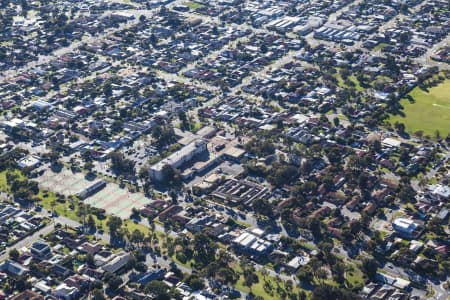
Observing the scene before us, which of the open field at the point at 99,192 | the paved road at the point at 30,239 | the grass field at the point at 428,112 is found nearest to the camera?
the paved road at the point at 30,239

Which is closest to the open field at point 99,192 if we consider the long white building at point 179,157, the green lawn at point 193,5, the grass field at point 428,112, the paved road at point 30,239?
the long white building at point 179,157

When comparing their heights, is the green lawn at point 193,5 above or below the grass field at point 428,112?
above

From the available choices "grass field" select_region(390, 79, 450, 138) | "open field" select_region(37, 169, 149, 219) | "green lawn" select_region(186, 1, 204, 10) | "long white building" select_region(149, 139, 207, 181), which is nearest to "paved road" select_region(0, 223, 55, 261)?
"open field" select_region(37, 169, 149, 219)

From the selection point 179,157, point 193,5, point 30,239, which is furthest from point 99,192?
point 193,5

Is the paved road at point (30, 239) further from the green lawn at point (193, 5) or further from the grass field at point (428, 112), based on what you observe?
the green lawn at point (193, 5)

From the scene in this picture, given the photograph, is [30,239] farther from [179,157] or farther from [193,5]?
[193,5]

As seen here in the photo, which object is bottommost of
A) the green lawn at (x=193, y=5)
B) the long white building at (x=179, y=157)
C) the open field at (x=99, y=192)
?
the green lawn at (x=193, y=5)

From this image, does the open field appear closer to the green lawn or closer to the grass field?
the grass field
